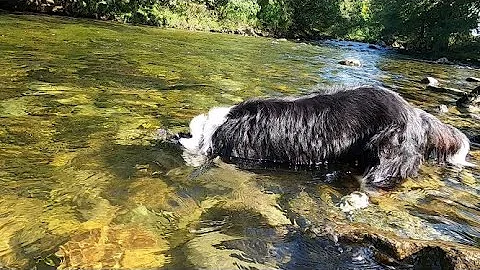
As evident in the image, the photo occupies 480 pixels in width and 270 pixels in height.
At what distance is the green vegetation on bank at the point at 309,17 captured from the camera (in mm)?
24547

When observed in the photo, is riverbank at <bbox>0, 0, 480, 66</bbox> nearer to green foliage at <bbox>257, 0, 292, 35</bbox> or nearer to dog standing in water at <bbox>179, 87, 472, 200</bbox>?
green foliage at <bbox>257, 0, 292, 35</bbox>

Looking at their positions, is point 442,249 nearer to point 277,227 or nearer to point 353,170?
point 277,227

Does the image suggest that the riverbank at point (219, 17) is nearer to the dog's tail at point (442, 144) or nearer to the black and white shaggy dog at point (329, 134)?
the black and white shaggy dog at point (329, 134)

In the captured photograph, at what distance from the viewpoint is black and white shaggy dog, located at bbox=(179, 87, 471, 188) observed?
4.27 m

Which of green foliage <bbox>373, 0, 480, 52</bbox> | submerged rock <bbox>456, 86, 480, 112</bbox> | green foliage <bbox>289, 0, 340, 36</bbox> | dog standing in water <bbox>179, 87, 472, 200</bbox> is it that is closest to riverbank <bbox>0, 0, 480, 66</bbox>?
green foliage <bbox>289, 0, 340, 36</bbox>

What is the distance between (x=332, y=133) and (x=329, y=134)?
29 mm

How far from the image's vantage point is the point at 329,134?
14.3ft

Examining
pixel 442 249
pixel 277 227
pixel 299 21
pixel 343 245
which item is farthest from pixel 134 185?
pixel 299 21

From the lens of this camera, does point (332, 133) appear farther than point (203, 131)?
No

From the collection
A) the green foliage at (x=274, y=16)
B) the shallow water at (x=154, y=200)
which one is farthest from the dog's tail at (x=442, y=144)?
the green foliage at (x=274, y=16)

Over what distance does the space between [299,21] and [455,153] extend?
33.7m

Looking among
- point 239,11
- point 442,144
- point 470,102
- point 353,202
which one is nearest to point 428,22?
point 239,11

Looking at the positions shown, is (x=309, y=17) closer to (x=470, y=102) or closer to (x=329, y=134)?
(x=470, y=102)

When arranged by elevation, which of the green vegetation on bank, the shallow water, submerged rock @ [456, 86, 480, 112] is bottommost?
the shallow water
